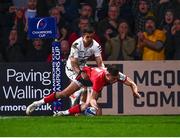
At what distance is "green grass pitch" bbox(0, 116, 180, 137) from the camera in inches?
604

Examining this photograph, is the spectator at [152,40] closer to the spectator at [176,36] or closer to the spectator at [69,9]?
the spectator at [176,36]

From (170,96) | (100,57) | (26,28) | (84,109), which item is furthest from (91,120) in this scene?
(26,28)

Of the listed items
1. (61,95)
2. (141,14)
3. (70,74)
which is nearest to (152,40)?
(141,14)

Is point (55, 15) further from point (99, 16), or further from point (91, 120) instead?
point (91, 120)

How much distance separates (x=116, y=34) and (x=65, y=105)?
221 cm

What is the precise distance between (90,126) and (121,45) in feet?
16.2

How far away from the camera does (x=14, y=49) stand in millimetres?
21938

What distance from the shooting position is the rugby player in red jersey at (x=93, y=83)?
59.9 ft

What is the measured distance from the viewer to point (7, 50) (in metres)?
22.1

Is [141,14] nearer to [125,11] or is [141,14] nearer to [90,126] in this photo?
[125,11]

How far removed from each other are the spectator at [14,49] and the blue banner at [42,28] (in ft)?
5.23

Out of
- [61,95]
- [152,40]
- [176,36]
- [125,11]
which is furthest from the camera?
[125,11]

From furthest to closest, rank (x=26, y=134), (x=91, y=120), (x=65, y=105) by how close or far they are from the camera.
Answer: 1. (x=65, y=105)
2. (x=91, y=120)
3. (x=26, y=134)

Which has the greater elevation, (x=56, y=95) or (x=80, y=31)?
(x=80, y=31)
